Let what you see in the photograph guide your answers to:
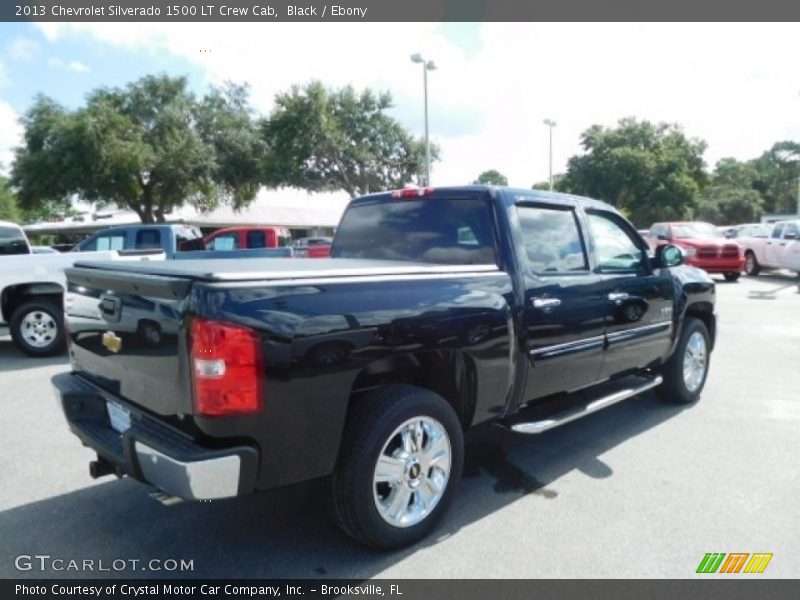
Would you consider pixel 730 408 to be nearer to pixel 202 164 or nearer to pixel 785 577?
pixel 785 577

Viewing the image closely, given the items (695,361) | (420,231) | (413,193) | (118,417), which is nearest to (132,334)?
(118,417)

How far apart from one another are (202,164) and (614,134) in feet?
110

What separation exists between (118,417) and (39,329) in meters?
6.06

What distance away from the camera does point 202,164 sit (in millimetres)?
25250

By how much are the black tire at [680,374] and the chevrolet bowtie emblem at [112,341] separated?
4454mm


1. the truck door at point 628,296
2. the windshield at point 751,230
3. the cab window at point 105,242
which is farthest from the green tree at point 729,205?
the truck door at point 628,296

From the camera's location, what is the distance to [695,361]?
217 inches

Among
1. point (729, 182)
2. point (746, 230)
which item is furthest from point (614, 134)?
point (729, 182)

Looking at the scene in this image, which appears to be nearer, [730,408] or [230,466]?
[230,466]

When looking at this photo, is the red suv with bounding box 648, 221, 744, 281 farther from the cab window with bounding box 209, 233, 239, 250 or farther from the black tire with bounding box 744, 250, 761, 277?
the cab window with bounding box 209, 233, 239, 250

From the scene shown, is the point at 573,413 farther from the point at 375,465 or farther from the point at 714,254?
the point at 714,254

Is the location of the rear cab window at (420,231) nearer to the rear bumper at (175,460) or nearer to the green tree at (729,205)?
the rear bumper at (175,460)

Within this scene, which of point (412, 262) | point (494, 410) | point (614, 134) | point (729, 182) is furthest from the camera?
point (729, 182)

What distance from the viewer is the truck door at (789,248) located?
52.9ft
